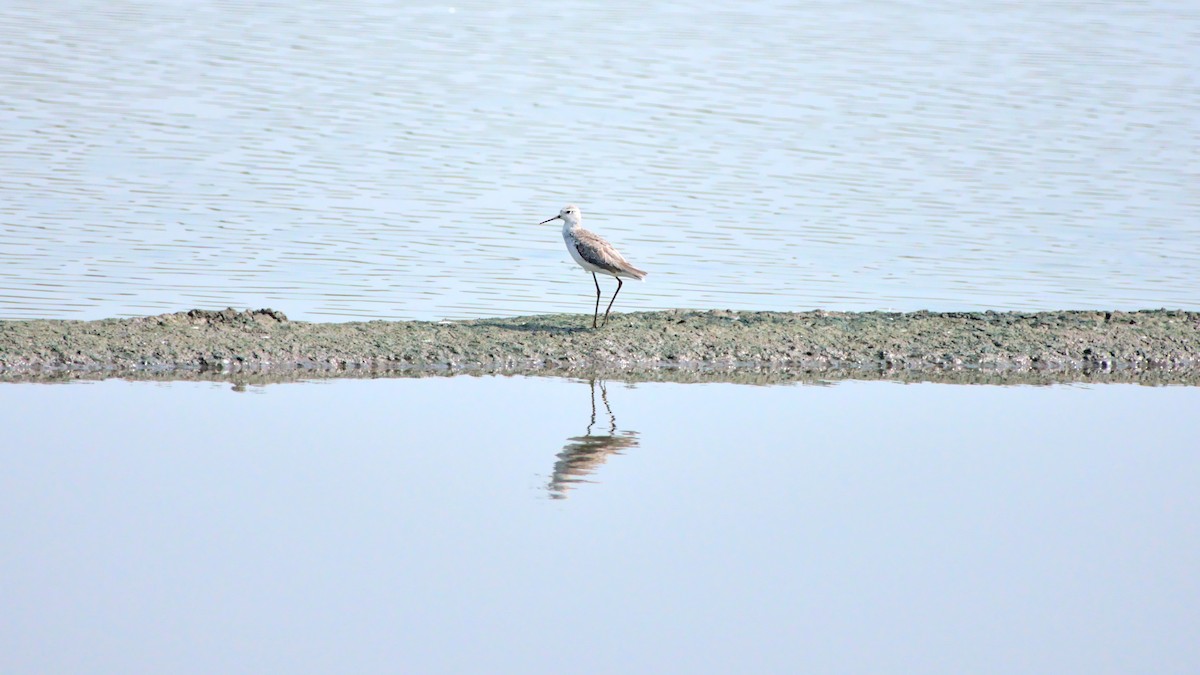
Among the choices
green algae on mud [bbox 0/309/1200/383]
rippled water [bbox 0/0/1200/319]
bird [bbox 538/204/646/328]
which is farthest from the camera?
rippled water [bbox 0/0/1200/319]

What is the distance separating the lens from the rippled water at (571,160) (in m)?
14.3

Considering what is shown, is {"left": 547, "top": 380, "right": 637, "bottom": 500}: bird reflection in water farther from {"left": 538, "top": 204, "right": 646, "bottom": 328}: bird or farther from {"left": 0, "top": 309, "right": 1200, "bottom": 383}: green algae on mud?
{"left": 538, "top": 204, "right": 646, "bottom": 328}: bird

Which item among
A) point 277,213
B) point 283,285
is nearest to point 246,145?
point 277,213

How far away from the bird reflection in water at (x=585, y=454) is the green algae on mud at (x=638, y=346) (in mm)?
1453

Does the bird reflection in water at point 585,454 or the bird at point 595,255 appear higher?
the bird at point 595,255

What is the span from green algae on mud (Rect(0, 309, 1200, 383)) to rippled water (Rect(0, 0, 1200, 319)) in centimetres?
138

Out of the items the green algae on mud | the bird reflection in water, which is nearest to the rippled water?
the green algae on mud

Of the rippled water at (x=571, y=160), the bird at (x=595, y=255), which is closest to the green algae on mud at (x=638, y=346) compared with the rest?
the bird at (x=595, y=255)

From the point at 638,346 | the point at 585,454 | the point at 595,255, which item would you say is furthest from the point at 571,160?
the point at 585,454

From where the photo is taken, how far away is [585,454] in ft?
29.9

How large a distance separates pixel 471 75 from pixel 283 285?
13974 millimetres

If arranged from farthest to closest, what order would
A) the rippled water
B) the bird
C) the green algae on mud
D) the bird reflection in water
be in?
the rippled water
the bird
the green algae on mud
the bird reflection in water

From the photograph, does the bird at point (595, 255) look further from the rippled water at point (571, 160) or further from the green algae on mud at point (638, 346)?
the rippled water at point (571, 160)

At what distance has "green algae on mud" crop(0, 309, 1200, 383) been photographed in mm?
10664
